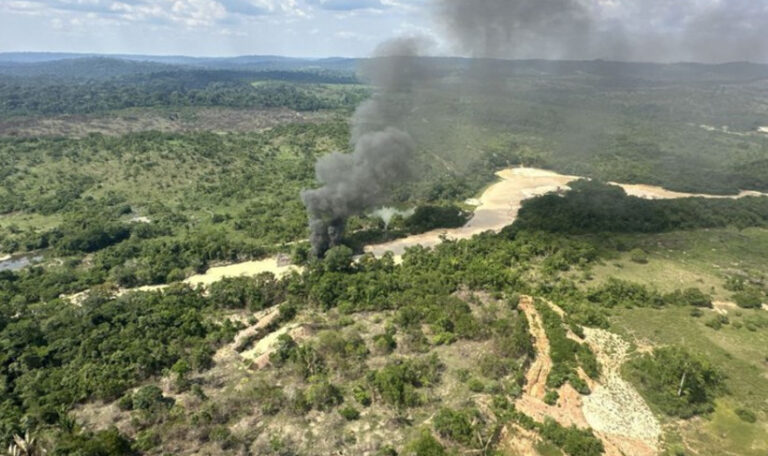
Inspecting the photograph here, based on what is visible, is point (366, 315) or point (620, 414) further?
point (366, 315)

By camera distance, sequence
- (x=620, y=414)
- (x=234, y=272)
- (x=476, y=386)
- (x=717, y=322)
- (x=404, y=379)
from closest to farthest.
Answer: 1. (x=620, y=414)
2. (x=476, y=386)
3. (x=404, y=379)
4. (x=717, y=322)
5. (x=234, y=272)

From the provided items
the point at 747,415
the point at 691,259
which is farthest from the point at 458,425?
the point at 691,259

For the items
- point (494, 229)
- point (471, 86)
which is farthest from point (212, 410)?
point (471, 86)

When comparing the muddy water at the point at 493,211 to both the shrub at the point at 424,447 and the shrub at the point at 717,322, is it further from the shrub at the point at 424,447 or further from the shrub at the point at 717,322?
the shrub at the point at 717,322

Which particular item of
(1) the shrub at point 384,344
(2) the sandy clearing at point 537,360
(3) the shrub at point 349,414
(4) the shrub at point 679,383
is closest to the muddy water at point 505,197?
(2) the sandy clearing at point 537,360

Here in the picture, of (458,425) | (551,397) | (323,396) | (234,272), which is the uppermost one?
(458,425)

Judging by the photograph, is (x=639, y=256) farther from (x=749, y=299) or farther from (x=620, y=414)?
(x=620, y=414)

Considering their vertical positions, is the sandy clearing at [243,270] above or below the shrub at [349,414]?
below

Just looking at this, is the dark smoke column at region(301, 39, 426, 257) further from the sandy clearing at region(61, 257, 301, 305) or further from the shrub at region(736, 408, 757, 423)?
the shrub at region(736, 408, 757, 423)
